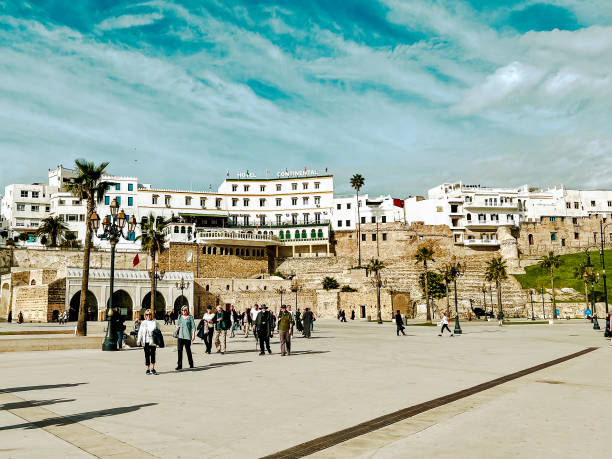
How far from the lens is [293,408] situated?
9375 mm

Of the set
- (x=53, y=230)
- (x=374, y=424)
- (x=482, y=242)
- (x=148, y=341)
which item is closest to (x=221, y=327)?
(x=148, y=341)

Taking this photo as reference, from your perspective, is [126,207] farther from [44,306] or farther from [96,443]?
[96,443]

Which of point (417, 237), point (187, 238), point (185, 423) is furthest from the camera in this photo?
point (417, 237)

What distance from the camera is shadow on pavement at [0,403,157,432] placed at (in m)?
7.92

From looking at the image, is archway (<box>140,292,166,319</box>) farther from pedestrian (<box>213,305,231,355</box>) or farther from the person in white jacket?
the person in white jacket

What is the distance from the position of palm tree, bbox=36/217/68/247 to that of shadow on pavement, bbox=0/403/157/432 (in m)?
74.8

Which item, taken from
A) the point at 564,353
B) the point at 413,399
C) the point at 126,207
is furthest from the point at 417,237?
the point at 413,399

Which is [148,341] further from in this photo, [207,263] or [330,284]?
[207,263]

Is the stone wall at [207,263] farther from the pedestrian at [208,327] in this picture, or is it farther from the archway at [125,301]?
the pedestrian at [208,327]

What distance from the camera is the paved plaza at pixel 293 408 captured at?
271 inches

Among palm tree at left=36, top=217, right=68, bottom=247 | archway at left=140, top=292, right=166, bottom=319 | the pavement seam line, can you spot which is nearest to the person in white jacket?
the pavement seam line

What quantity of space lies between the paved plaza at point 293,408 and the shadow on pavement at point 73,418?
0.09 ft

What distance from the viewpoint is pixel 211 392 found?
36.4 ft

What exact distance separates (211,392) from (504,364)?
9.31 metres
